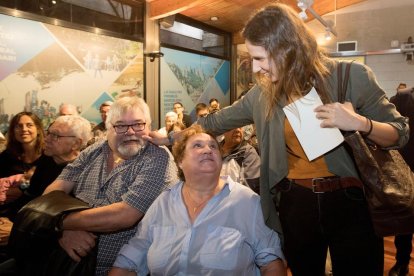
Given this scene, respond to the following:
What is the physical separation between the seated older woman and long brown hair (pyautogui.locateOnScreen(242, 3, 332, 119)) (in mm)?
549

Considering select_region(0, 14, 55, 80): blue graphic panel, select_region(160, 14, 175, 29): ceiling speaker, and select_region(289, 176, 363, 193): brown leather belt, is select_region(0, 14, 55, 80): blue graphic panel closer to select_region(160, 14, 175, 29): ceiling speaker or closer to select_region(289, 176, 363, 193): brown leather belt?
select_region(160, 14, 175, 29): ceiling speaker

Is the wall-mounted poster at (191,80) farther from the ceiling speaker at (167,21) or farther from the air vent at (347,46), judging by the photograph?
the air vent at (347,46)

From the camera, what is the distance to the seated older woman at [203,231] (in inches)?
59.4

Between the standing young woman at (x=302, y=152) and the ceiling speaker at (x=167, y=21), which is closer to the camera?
the standing young woman at (x=302, y=152)

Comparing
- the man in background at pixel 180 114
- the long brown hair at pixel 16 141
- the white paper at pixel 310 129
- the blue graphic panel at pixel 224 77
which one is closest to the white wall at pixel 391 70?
the blue graphic panel at pixel 224 77

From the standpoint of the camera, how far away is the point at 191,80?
8.52 meters

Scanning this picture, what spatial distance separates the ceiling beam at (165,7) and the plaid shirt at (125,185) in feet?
16.7

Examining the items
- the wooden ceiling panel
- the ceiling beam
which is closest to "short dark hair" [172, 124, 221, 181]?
the wooden ceiling panel

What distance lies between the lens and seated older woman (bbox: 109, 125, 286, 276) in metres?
1.51

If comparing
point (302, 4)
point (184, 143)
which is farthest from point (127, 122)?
point (302, 4)

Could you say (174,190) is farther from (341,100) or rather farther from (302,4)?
(302,4)

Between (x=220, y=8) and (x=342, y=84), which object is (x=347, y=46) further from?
(x=342, y=84)

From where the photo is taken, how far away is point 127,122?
6.34 ft

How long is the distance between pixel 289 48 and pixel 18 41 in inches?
183
